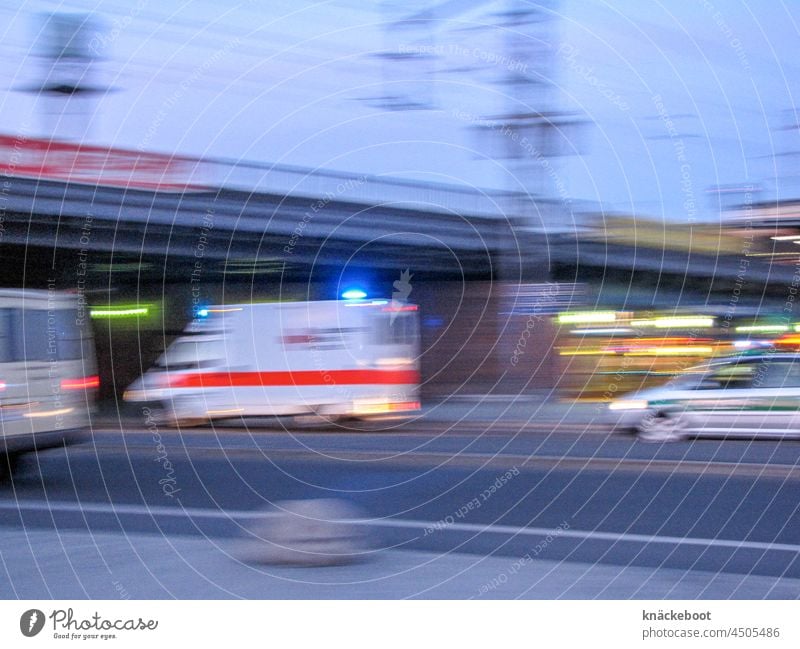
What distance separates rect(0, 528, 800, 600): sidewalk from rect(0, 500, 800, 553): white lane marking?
0.94 meters

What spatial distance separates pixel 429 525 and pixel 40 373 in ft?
17.3

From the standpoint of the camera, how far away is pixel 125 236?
2139cm

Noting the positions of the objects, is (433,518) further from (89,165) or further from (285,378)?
(285,378)

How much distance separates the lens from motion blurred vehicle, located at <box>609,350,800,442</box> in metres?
14.7

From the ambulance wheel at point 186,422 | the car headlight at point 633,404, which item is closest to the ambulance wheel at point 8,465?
the car headlight at point 633,404

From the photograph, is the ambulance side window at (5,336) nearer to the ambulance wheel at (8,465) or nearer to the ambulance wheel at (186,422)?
the ambulance wheel at (8,465)

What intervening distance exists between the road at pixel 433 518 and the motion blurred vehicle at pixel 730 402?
1.07 ft

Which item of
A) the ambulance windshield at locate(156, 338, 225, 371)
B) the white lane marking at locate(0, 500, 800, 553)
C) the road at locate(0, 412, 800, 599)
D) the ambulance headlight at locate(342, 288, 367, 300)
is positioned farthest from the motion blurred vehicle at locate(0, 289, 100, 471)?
the ambulance headlight at locate(342, 288, 367, 300)

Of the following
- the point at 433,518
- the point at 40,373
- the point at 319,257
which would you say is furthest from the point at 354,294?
the point at 433,518

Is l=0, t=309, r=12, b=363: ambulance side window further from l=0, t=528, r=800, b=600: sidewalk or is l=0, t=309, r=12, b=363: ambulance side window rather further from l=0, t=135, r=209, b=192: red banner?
l=0, t=528, r=800, b=600: sidewalk

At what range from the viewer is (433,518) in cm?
829

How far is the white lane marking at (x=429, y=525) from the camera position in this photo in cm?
715

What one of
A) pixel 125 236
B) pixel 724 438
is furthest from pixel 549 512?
pixel 125 236
